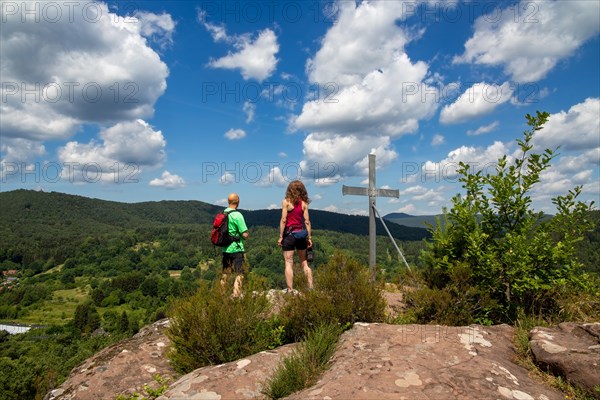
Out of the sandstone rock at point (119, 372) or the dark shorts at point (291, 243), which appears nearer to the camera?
the sandstone rock at point (119, 372)

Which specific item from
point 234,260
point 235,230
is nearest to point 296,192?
point 235,230

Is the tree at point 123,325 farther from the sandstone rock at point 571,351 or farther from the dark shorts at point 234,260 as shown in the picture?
the sandstone rock at point 571,351

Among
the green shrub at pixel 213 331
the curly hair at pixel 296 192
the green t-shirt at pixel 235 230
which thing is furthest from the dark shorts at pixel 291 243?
the green shrub at pixel 213 331

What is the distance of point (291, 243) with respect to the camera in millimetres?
7207

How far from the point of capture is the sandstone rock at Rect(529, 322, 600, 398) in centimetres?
352

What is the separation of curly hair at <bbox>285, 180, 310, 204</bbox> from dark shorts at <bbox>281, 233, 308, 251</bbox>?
763mm

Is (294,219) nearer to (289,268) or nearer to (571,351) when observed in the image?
(289,268)

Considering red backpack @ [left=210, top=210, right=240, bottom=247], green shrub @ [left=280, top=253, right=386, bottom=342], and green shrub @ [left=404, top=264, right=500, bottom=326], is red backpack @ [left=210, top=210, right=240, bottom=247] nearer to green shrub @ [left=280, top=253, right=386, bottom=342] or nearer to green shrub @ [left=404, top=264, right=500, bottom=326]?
green shrub @ [left=280, top=253, right=386, bottom=342]

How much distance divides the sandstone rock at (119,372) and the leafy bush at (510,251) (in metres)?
4.55

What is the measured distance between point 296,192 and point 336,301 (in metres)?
2.83

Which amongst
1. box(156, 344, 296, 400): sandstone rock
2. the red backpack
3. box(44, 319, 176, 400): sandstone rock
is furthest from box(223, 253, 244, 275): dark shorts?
box(156, 344, 296, 400): sandstone rock

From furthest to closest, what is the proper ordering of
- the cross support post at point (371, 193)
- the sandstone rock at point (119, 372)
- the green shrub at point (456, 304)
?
the cross support post at point (371, 193) < the green shrub at point (456, 304) < the sandstone rock at point (119, 372)

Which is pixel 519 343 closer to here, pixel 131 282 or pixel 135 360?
pixel 135 360

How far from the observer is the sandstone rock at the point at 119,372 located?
4832mm
